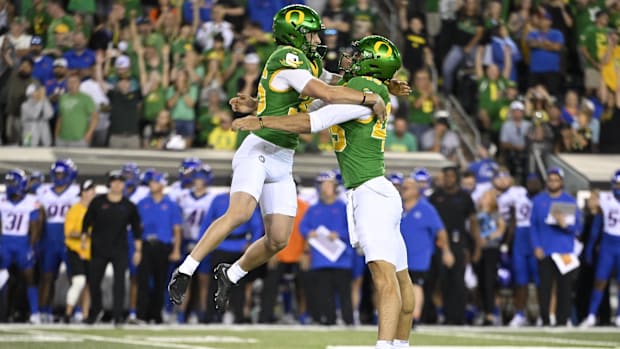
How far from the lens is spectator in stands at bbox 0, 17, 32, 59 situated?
65.1 ft

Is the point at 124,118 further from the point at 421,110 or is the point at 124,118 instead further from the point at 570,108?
the point at 570,108

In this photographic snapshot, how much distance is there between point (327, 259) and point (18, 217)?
329cm

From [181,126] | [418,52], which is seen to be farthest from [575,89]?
[181,126]

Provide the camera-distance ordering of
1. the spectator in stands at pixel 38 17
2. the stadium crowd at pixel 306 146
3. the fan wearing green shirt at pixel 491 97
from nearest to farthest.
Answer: the stadium crowd at pixel 306 146
the fan wearing green shirt at pixel 491 97
the spectator in stands at pixel 38 17

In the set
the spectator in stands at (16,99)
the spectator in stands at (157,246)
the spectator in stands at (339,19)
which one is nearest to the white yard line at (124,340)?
the spectator in stands at (157,246)

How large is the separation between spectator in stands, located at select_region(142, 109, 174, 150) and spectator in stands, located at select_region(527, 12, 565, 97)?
17.0 feet

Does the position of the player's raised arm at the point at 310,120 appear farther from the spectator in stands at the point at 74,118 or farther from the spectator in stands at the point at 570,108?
the spectator in stands at the point at 570,108

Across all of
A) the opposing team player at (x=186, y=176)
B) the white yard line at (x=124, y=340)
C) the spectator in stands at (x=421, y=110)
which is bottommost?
the white yard line at (x=124, y=340)

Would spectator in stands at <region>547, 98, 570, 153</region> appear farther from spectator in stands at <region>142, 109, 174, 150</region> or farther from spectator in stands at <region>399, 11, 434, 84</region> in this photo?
spectator in stands at <region>142, 109, 174, 150</region>

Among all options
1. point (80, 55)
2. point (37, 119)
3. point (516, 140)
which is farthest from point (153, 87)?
point (516, 140)

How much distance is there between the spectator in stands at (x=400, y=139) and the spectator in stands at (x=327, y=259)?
235 centimetres

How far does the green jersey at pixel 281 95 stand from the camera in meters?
10.7

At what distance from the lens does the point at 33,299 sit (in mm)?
16781

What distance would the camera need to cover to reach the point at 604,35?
21766mm
